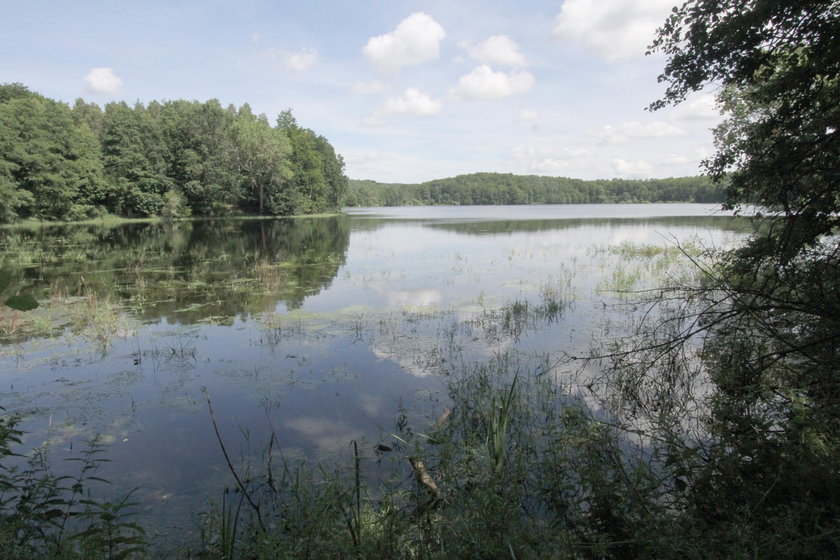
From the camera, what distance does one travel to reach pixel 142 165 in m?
52.9

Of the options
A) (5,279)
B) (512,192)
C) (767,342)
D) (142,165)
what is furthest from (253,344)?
(512,192)

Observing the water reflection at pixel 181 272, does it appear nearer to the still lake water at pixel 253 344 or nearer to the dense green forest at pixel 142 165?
the still lake water at pixel 253 344

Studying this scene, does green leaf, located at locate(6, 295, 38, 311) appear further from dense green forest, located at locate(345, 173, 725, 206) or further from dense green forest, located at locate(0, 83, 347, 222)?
dense green forest, located at locate(345, 173, 725, 206)

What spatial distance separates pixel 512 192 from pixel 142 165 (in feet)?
394

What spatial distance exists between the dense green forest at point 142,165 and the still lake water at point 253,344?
2998 centimetres

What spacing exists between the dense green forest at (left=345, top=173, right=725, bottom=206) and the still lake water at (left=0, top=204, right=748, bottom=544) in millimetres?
121845

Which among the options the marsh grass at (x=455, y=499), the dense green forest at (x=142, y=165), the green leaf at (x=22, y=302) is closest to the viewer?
the green leaf at (x=22, y=302)

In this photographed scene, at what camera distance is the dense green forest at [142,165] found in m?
42.8

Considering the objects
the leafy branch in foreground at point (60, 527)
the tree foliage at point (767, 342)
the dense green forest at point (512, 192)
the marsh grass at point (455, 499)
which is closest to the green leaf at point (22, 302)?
the leafy branch in foreground at point (60, 527)

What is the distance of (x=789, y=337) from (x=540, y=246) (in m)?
22.0

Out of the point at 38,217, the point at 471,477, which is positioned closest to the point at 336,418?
the point at 471,477

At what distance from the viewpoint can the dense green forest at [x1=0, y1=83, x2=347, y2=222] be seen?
42781 millimetres

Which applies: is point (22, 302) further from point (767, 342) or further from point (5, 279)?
point (767, 342)

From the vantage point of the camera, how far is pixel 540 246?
26.7 meters
